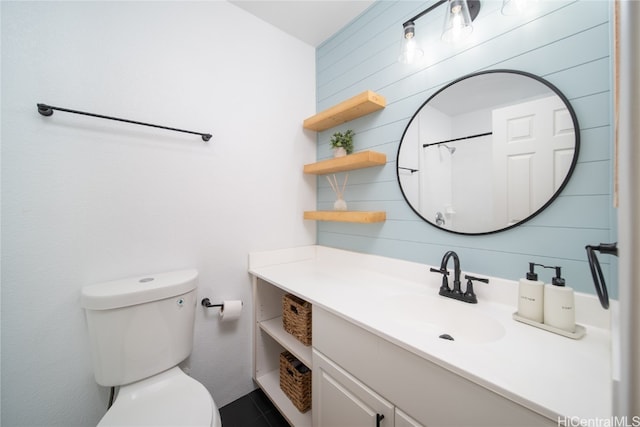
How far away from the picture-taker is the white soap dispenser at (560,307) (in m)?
0.80

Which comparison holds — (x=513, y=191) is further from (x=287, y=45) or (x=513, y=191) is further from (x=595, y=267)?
(x=287, y=45)

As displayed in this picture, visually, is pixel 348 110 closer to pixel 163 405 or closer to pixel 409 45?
pixel 409 45

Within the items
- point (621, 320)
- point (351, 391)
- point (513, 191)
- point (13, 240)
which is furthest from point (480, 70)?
point (13, 240)

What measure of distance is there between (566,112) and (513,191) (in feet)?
1.05

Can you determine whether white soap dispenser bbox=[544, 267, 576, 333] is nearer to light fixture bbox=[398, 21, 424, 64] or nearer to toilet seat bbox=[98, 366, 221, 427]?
light fixture bbox=[398, 21, 424, 64]

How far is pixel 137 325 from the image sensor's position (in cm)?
108

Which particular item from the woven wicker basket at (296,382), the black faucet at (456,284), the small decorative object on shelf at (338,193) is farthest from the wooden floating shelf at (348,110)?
the woven wicker basket at (296,382)

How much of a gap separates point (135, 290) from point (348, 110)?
4.85 ft

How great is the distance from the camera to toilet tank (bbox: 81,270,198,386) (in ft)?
3.38

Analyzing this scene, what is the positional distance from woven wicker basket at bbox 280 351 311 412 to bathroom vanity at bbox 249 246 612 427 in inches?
2.2

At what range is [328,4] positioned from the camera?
5.07ft

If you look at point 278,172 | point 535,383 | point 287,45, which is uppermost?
point 287,45

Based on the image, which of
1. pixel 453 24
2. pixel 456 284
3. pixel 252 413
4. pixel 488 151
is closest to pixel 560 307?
pixel 456 284

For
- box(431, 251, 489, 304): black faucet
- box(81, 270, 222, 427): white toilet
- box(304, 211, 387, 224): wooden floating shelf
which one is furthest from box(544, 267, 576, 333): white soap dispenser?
box(81, 270, 222, 427): white toilet
